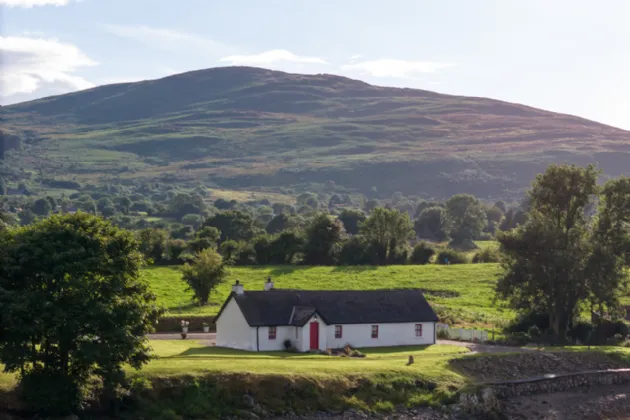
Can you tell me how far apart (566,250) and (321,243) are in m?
47.5

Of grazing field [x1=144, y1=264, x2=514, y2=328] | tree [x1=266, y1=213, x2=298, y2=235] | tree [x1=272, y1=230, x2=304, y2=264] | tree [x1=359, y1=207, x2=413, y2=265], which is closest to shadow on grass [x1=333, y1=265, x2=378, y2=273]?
grazing field [x1=144, y1=264, x2=514, y2=328]

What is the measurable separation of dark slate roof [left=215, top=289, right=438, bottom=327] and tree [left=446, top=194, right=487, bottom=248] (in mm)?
88660

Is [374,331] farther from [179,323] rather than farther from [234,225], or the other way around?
[234,225]

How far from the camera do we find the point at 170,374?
38906mm

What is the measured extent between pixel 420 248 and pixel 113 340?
76341 mm

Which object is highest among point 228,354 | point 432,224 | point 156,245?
point 156,245

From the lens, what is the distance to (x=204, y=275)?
242 feet

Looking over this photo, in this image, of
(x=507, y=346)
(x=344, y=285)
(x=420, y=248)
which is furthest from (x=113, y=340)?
(x=420, y=248)

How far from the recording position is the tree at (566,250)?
62062 mm

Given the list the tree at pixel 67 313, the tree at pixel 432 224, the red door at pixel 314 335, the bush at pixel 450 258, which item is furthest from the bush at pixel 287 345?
the tree at pixel 432 224

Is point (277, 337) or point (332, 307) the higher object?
point (332, 307)

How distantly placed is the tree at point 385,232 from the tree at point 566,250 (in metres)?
39.7

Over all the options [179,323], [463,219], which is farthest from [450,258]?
[179,323]

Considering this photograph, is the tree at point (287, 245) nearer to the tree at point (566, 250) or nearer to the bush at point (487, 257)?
the bush at point (487, 257)
